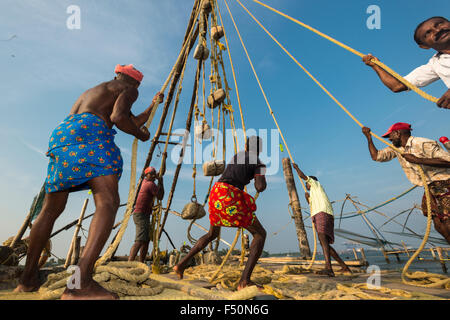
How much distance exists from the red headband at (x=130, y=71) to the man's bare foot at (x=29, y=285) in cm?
188

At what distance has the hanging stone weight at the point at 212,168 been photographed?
4.44 m

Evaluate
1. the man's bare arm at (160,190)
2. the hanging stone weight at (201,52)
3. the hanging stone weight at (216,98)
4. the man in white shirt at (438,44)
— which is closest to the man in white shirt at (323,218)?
the hanging stone weight at (216,98)

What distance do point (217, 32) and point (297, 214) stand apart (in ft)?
20.0

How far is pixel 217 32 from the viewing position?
5.16m

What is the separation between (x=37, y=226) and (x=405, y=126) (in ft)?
13.1

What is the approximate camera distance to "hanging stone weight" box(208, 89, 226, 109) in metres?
4.73

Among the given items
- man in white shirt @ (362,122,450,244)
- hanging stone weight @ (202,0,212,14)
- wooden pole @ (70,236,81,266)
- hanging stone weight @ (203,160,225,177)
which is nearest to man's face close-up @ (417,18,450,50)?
man in white shirt @ (362,122,450,244)

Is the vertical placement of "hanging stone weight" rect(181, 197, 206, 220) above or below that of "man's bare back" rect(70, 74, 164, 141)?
below

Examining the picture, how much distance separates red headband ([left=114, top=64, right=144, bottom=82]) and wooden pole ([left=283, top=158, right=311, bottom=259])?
6.81 meters

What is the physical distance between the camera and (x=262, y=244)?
8.26 feet

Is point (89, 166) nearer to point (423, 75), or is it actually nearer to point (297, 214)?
point (423, 75)

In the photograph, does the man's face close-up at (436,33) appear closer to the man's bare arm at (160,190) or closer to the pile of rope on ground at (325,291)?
the pile of rope on ground at (325,291)

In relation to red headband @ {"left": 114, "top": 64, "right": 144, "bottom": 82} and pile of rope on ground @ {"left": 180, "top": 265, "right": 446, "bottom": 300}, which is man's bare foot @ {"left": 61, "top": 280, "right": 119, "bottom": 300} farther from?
red headband @ {"left": 114, "top": 64, "right": 144, "bottom": 82}
